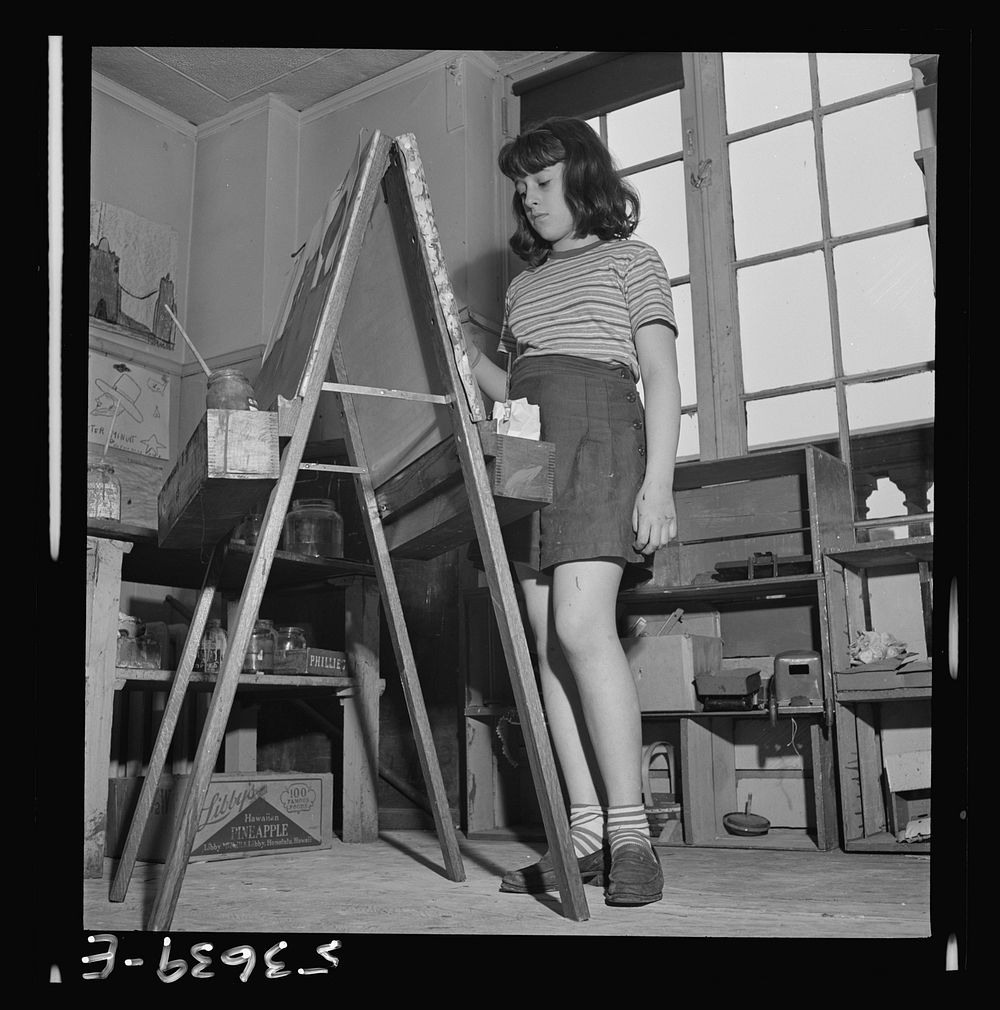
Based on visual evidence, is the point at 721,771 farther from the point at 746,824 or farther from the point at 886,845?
the point at 886,845

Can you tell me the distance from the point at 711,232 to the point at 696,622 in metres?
1.30

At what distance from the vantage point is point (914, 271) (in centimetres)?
313

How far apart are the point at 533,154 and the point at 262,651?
1.45 metres

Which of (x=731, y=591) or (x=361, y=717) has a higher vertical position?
(x=731, y=591)

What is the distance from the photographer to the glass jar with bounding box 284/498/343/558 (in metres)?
3.14

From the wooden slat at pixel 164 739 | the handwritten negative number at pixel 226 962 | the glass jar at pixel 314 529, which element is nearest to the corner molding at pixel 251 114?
the glass jar at pixel 314 529

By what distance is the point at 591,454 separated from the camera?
5.91ft

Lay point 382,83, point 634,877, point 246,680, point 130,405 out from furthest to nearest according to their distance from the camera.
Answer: point 130,405 → point 382,83 → point 246,680 → point 634,877

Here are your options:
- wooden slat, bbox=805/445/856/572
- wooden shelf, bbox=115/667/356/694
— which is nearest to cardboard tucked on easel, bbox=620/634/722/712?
wooden slat, bbox=805/445/856/572

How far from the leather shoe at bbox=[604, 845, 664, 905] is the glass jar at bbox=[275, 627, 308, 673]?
1.28m

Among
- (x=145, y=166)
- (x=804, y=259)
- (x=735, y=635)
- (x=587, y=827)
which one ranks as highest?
(x=145, y=166)

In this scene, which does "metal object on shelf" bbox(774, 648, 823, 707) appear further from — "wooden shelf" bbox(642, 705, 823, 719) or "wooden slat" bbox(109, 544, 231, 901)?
"wooden slat" bbox(109, 544, 231, 901)

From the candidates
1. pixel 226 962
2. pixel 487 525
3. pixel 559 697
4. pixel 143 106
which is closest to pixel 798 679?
pixel 559 697

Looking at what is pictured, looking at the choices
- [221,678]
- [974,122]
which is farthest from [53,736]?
[974,122]
